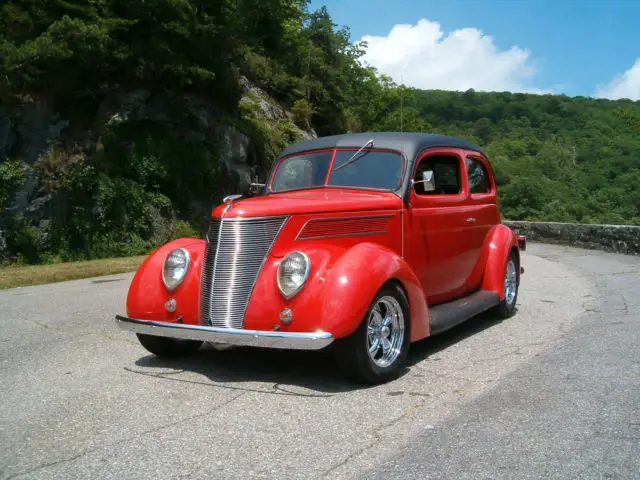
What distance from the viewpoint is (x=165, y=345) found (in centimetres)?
583

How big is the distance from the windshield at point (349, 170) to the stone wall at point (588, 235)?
13792 millimetres

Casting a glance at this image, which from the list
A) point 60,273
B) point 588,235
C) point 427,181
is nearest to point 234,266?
point 427,181

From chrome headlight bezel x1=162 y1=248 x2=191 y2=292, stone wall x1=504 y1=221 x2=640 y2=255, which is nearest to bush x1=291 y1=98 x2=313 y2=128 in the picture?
stone wall x1=504 y1=221 x2=640 y2=255

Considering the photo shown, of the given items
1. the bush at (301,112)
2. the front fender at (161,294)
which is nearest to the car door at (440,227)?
the front fender at (161,294)

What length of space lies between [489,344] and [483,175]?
2480 mm

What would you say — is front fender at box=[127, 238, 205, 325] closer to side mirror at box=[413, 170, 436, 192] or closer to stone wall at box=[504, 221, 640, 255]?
side mirror at box=[413, 170, 436, 192]

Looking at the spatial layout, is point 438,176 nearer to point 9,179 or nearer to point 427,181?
point 427,181

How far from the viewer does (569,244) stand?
840 inches

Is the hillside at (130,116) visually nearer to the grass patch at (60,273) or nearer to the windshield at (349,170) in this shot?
the grass patch at (60,273)

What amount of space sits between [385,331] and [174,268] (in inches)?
76.0

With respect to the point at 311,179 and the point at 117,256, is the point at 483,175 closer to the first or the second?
the point at 311,179

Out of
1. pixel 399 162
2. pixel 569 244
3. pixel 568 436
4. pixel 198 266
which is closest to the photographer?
pixel 568 436

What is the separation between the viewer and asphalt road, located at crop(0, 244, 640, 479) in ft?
11.4

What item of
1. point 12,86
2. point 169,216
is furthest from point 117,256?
point 12,86
